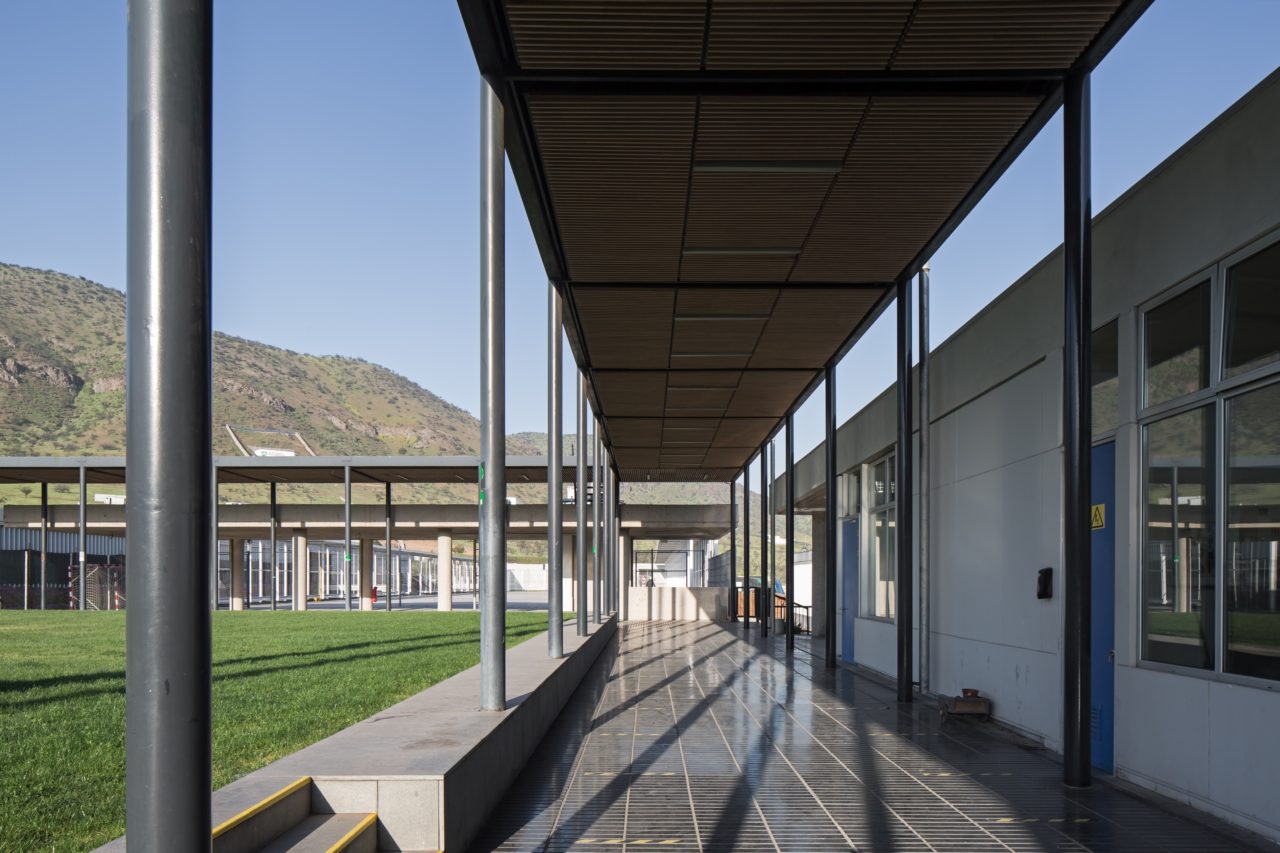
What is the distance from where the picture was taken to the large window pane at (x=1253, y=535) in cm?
643

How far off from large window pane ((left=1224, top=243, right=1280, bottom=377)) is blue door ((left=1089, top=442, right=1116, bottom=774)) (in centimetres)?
194

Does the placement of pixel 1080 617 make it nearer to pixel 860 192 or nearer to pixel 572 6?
pixel 860 192

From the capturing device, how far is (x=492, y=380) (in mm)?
8234

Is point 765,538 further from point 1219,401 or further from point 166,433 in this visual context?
point 166,433

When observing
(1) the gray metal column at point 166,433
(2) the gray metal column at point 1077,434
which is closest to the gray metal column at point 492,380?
(2) the gray metal column at point 1077,434

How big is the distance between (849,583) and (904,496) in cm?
774

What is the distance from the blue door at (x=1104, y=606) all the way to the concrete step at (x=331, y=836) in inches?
224

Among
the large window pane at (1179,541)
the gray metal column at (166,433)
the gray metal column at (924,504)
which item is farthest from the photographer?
the gray metal column at (924,504)

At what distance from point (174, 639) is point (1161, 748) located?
6789 mm

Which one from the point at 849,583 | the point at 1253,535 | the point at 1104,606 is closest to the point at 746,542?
the point at 849,583

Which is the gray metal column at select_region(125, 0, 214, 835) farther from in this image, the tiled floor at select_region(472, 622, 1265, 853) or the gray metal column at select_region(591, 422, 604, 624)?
the gray metal column at select_region(591, 422, 604, 624)

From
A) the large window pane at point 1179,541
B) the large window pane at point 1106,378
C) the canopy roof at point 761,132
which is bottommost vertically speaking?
the large window pane at point 1179,541

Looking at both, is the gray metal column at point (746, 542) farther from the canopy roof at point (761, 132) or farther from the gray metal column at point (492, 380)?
the gray metal column at point (492, 380)

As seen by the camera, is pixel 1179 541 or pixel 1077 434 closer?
pixel 1179 541
